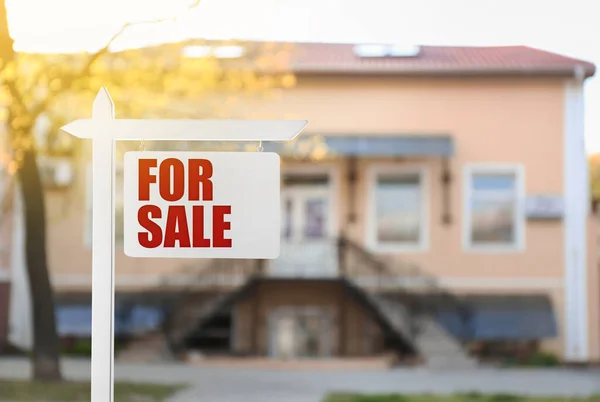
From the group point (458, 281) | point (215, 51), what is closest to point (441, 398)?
point (458, 281)

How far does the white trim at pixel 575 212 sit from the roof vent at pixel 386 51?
2890 millimetres

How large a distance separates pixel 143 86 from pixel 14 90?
1.97 m

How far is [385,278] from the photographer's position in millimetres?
17688

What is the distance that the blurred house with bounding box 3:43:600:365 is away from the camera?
17.6 meters

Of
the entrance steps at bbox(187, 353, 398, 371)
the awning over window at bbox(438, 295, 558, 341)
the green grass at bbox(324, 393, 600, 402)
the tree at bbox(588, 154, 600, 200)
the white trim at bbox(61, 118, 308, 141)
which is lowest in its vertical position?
Result: the entrance steps at bbox(187, 353, 398, 371)

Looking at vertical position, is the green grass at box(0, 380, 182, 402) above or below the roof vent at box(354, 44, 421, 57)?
Result: below

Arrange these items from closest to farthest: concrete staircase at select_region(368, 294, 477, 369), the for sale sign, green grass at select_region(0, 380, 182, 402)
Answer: the for sale sign → green grass at select_region(0, 380, 182, 402) → concrete staircase at select_region(368, 294, 477, 369)

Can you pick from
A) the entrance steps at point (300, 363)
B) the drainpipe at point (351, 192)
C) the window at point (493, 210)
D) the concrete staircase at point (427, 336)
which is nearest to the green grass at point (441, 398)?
the entrance steps at point (300, 363)

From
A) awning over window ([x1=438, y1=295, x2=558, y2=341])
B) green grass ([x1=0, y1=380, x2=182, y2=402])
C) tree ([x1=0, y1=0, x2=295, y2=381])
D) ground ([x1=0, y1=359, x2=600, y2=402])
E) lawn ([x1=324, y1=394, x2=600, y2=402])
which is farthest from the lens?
awning over window ([x1=438, y1=295, x2=558, y2=341])

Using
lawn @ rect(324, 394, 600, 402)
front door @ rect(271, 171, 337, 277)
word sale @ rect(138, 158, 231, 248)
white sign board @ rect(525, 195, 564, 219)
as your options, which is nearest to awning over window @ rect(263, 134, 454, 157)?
front door @ rect(271, 171, 337, 277)

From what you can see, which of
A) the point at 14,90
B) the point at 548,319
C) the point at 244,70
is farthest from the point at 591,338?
the point at 14,90

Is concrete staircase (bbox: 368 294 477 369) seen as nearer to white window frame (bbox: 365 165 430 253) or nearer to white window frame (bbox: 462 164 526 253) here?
white window frame (bbox: 365 165 430 253)

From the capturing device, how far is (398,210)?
18.2 metres

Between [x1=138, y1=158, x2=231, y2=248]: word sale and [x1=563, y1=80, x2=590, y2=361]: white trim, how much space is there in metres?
14.1
